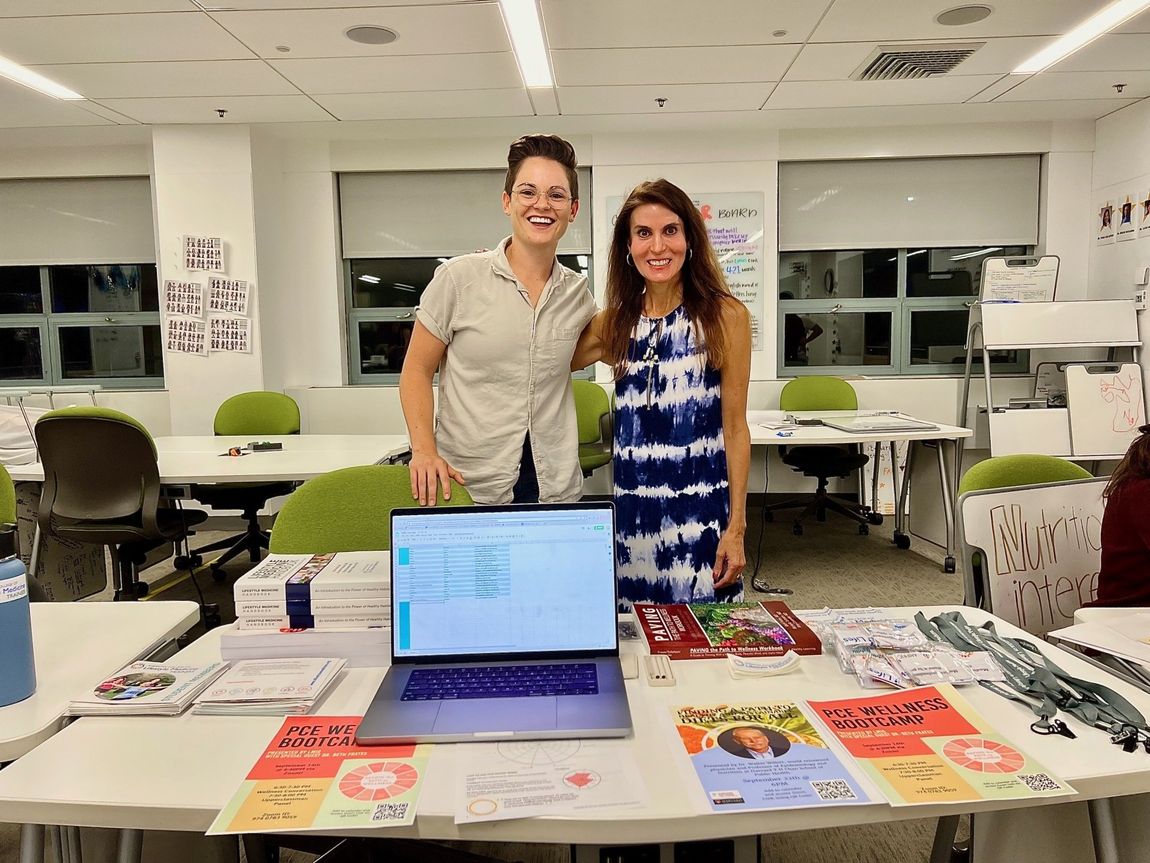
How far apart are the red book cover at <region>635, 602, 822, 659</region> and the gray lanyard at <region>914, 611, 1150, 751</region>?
0.78 feet

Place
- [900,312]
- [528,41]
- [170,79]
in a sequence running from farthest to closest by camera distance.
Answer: [900,312] < [170,79] < [528,41]

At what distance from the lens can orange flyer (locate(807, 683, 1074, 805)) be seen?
2.67ft

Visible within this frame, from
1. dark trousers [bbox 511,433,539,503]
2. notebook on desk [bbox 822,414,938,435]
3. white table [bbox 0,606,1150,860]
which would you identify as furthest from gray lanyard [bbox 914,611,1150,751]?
notebook on desk [bbox 822,414,938,435]

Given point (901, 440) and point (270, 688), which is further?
point (901, 440)

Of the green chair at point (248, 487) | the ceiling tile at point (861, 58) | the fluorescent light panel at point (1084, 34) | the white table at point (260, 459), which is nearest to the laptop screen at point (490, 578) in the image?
the white table at point (260, 459)

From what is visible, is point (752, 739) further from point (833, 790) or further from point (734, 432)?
point (734, 432)

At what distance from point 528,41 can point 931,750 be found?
11.6ft

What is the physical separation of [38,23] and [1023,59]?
4827 millimetres

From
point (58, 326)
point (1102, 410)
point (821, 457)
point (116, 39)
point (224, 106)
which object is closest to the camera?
point (116, 39)

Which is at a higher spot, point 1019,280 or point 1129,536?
point 1019,280

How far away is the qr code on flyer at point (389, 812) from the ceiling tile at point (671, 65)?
3.64m

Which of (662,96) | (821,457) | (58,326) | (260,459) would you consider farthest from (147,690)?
(58,326)

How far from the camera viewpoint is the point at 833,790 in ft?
2.66

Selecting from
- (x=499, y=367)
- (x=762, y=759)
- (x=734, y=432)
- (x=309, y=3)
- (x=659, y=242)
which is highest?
(x=309, y=3)
